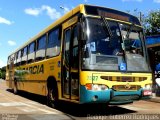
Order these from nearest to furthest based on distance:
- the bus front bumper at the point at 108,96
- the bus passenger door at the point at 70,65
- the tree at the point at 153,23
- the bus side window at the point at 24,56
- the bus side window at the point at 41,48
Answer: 1. the bus front bumper at the point at 108,96
2. the bus passenger door at the point at 70,65
3. the bus side window at the point at 41,48
4. the bus side window at the point at 24,56
5. the tree at the point at 153,23

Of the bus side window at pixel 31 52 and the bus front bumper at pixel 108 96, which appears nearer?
the bus front bumper at pixel 108 96

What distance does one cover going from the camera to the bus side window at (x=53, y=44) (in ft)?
40.5

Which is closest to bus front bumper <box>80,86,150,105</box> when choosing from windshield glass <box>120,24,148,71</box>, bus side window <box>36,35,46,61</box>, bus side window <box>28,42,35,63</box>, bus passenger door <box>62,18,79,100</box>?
bus passenger door <box>62,18,79,100</box>

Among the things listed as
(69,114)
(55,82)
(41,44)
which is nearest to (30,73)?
(41,44)

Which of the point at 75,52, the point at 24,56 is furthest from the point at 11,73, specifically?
the point at 75,52

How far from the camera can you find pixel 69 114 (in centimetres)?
1095

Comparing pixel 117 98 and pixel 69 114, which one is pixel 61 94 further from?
pixel 117 98

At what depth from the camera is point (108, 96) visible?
382 inches

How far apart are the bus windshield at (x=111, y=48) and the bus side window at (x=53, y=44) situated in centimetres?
246

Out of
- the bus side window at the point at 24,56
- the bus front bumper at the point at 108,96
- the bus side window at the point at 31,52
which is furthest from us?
the bus side window at the point at 24,56

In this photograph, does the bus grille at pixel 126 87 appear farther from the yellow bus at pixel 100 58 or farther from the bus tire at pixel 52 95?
the bus tire at pixel 52 95

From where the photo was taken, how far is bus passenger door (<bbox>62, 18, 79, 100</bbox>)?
1020cm

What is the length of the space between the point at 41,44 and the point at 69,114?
4.90 m

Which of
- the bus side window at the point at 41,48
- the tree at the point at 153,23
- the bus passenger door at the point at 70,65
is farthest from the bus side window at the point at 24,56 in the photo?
the tree at the point at 153,23
